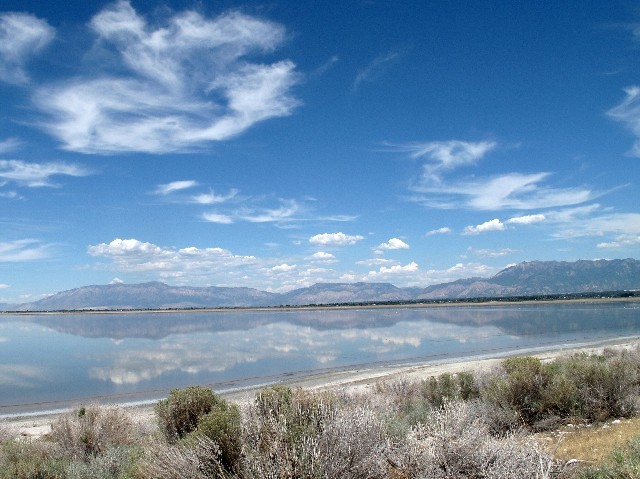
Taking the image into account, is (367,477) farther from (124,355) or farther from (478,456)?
(124,355)

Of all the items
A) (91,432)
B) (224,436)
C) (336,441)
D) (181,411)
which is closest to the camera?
(336,441)

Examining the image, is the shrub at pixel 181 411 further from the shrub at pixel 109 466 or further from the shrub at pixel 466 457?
the shrub at pixel 466 457

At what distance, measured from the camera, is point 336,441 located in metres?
5.35

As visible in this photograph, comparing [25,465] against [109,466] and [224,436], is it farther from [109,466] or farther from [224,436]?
[224,436]

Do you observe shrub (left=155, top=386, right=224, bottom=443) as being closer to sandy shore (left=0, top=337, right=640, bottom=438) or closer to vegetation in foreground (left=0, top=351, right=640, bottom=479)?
vegetation in foreground (left=0, top=351, right=640, bottom=479)

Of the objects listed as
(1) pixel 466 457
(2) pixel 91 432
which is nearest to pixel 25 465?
(2) pixel 91 432

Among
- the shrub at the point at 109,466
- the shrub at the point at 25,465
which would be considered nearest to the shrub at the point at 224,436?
the shrub at the point at 109,466

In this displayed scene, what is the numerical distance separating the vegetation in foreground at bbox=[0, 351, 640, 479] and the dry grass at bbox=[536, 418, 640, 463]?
1.44ft

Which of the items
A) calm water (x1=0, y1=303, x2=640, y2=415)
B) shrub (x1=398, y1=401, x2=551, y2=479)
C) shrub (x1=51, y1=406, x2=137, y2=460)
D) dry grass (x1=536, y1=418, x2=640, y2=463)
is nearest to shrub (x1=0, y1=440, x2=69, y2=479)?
shrub (x1=51, y1=406, x2=137, y2=460)

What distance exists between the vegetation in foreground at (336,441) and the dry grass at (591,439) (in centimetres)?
44

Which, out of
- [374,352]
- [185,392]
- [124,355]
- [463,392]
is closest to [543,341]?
[374,352]

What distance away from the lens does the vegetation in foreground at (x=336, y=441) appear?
532cm

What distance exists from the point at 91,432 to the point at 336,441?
7.36 metres

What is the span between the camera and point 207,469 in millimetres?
5539
